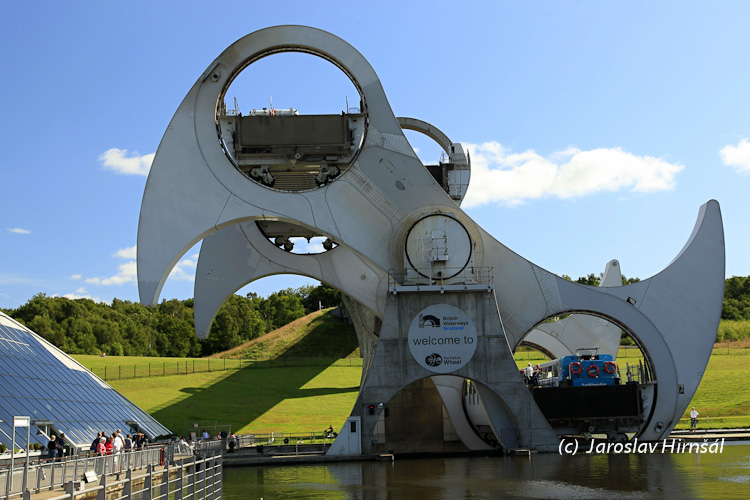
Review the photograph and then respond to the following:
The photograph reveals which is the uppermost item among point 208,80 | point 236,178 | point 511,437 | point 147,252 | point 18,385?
point 208,80

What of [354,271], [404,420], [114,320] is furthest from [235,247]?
[114,320]

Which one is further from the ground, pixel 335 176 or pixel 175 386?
pixel 335 176

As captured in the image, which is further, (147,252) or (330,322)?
(330,322)

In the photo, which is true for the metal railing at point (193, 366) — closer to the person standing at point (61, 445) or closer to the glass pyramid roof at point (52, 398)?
the glass pyramid roof at point (52, 398)

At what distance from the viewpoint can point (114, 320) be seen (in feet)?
327

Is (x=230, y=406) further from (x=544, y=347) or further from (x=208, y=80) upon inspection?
(x=208, y=80)

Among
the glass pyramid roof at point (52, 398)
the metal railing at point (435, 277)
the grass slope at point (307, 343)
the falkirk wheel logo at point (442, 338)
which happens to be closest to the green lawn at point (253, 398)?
the grass slope at point (307, 343)

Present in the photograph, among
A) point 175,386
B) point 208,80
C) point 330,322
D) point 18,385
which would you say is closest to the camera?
point 18,385

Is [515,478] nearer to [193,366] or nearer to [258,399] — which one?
[258,399]

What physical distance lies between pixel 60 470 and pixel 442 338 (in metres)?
15.5

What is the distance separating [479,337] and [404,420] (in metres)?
8.21

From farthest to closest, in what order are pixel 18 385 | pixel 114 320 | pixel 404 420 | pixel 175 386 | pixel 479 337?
pixel 114 320 → pixel 175 386 → pixel 404 420 → pixel 479 337 → pixel 18 385

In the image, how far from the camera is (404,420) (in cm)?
3500

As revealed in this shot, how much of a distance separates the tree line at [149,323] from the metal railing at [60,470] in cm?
6309
